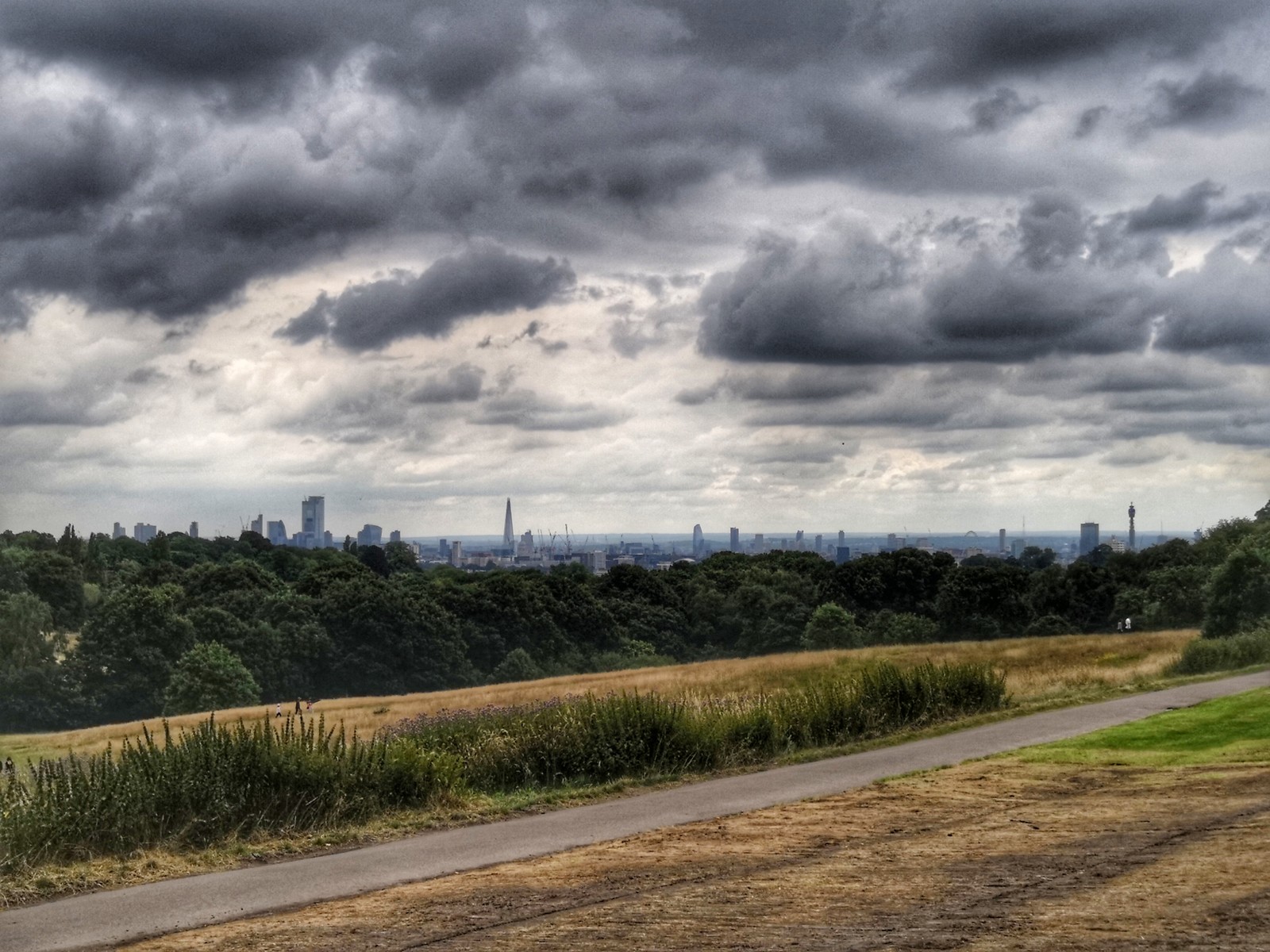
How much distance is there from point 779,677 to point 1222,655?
15.2m

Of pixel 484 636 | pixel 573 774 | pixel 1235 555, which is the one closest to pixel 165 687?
pixel 484 636

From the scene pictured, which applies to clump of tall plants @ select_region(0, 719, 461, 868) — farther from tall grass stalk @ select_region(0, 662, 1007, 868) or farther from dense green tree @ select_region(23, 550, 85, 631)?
dense green tree @ select_region(23, 550, 85, 631)

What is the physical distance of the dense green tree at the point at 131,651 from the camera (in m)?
79.3

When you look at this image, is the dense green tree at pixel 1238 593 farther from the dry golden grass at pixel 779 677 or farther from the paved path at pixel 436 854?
the paved path at pixel 436 854

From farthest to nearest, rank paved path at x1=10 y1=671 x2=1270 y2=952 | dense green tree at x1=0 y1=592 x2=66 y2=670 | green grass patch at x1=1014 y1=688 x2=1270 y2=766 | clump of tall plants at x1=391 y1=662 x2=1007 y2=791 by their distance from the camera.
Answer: dense green tree at x1=0 y1=592 x2=66 y2=670 → clump of tall plants at x1=391 y1=662 x2=1007 y2=791 → green grass patch at x1=1014 y1=688 x2=1270 y2=766 → paved path at x1=10 y1=671 x2=1270 y2=952

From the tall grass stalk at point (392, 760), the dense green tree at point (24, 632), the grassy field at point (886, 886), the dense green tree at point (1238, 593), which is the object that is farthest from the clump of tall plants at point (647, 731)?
the dense green tree at point (24, 632)

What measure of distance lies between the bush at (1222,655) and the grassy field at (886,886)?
23.8 m

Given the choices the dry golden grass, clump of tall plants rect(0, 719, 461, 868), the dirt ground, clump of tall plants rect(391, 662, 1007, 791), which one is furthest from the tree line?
the dirt ground

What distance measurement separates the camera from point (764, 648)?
10412 cm

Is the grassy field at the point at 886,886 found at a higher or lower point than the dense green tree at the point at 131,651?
higher

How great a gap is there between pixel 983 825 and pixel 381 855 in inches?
245

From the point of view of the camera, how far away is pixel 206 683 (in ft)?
247

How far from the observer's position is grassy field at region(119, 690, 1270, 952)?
884cm

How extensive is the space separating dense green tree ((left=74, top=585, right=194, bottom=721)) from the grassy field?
7208 centimetres
